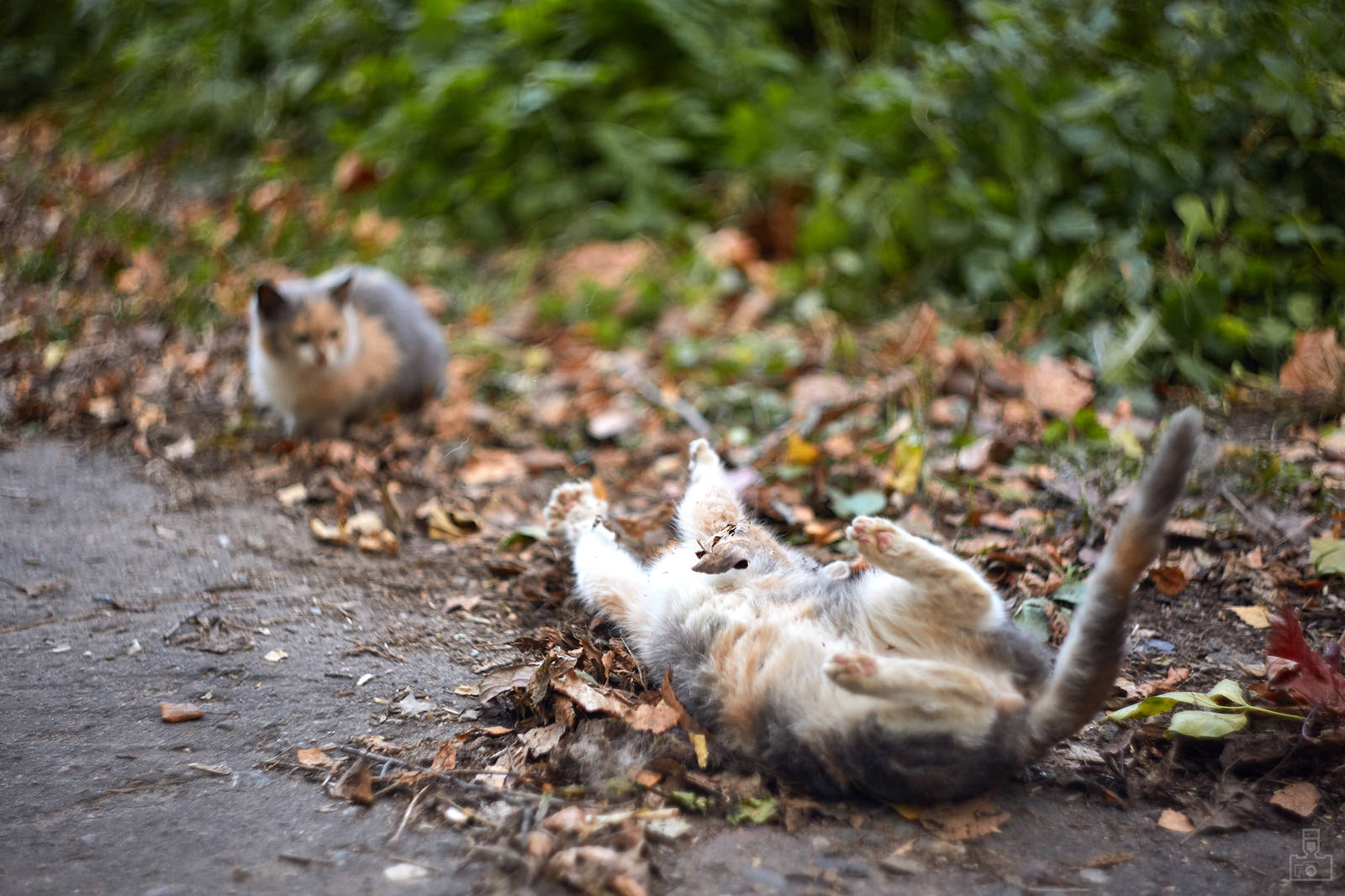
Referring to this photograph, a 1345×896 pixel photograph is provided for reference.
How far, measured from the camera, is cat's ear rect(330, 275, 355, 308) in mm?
4125

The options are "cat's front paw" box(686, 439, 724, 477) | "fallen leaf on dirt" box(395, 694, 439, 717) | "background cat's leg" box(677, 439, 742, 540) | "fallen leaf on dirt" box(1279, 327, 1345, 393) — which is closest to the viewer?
"fallen leaf on dirt" box(395, 694, 439, 717)

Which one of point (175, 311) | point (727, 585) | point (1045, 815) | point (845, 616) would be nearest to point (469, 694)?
point (727, 585)

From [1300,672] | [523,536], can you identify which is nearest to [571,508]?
[523,536]

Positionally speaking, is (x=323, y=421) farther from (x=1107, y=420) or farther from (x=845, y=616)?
(x=1107, y=420)

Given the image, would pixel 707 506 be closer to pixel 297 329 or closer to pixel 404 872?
pixel 404 872

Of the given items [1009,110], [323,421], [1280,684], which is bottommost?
[323,421]

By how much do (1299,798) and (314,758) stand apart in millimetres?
2055

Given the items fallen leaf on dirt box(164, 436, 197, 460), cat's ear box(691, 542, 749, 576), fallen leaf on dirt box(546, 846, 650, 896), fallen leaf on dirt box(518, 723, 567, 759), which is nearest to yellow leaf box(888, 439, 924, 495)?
cat's ear box(691, 542, 749, 576)

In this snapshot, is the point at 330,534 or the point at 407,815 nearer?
the point at 407,815

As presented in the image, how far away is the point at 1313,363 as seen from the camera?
3775mm

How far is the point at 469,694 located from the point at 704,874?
80 centimetres

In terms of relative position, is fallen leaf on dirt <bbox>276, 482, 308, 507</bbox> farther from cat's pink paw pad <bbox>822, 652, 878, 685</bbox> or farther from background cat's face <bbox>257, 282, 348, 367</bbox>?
cat's pink paw pad <bbox>822, 652, 878, 685</bbox>

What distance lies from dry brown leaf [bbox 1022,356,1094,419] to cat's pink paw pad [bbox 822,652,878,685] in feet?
7.92

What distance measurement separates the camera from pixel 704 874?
5.59 ft
